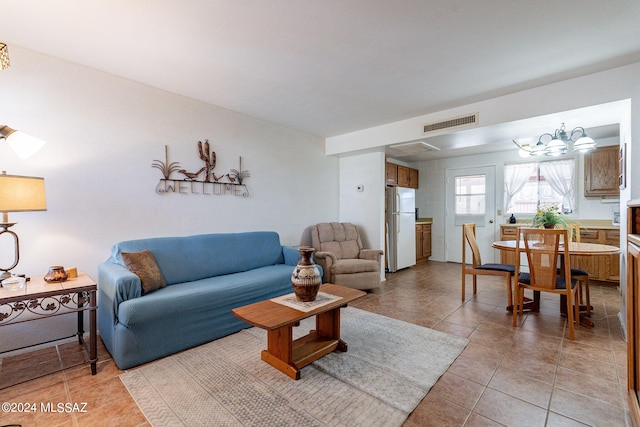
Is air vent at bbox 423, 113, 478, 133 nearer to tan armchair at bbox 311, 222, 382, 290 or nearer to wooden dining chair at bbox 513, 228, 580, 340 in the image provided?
wooden dining chair at bbox 513, 228, 580, 340

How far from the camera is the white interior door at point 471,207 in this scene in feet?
19.0

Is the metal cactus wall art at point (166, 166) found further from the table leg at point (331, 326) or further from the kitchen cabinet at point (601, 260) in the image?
the kitchen cabinet at point (601, 260)

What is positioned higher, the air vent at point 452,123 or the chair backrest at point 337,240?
the air vent at point 452,123

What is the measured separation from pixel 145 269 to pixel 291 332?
1433mm

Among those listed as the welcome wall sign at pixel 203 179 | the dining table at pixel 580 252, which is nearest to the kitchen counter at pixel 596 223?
the dining table at pixel 580 252

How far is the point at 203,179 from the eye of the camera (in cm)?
338

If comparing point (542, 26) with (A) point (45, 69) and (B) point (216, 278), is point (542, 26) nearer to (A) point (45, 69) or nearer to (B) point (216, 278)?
(B) point (216, 278)

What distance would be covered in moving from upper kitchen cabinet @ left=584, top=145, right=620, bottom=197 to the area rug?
4107mm

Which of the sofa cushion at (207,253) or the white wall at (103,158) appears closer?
the white wall at (103,158)

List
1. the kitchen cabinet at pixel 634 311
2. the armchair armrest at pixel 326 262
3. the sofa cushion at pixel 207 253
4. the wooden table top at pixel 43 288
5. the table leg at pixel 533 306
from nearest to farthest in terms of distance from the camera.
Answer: the kitchen cabinet at pixel 634 311 < the wooden table top at pixel 43 288 < the sofa cushion at pixel 207 253 < the table leg at pixel 533 306 < the armchair armrest at pixel 326 262

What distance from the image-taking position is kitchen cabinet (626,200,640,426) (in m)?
1.34

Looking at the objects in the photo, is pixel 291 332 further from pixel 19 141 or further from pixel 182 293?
pixel 19 141

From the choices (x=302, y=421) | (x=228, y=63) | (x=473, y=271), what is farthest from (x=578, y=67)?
(x=302, y=421)

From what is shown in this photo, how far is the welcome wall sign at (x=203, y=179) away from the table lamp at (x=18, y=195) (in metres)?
1.11
